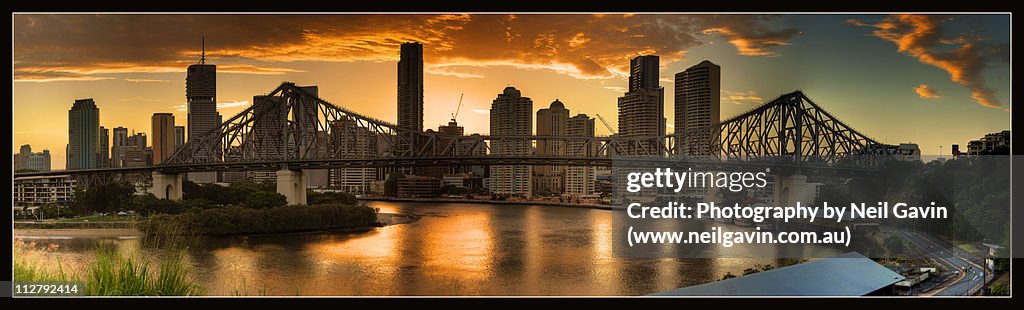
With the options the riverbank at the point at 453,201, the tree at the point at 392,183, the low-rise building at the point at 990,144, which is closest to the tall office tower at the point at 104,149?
the riverbank at the point at 453,201

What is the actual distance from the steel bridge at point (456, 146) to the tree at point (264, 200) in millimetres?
244

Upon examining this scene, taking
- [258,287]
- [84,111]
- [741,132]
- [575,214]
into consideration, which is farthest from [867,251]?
[84,111]

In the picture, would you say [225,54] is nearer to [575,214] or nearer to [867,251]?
[575,214]

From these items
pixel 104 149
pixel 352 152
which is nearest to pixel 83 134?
pixel 104 149

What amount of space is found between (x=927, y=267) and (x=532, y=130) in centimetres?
348

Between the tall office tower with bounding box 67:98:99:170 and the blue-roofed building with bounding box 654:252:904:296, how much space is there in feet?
15.6

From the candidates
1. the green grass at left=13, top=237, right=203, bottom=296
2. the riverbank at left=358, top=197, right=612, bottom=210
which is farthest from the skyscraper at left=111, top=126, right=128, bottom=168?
the riverbank at left=358, top=197, right=612, bottom=210

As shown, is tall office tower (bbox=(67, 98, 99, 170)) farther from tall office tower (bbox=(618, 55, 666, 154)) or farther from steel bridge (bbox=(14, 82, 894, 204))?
tall office tower (bbox=(618, 55, 666, 154))

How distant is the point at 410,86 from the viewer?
6.16 m

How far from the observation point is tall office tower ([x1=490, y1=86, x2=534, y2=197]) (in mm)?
6379

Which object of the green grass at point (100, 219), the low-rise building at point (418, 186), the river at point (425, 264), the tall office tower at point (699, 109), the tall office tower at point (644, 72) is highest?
the tall office tower at point (644, 72)

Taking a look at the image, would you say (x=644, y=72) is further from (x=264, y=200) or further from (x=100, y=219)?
(x=100, y=219)

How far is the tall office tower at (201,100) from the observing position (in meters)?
5.97

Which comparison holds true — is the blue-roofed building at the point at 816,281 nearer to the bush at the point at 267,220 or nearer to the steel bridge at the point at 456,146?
the steel bridge at the point at 456,146
